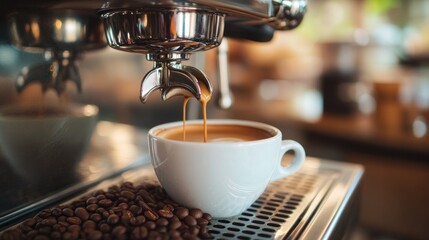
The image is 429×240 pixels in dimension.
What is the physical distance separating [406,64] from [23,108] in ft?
6.26

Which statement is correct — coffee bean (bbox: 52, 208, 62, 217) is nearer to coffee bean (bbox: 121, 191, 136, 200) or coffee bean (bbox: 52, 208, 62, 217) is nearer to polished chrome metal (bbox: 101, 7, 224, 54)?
coffee bean (bbox: 121, 191, 136, 200)

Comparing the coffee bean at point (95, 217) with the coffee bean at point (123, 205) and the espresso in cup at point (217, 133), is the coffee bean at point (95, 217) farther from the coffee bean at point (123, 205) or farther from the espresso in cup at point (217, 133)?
the espresso in cup at point (217, 133)

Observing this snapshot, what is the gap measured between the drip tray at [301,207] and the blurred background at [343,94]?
15 cm

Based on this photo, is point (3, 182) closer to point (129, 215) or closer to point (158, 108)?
point (129, 215)

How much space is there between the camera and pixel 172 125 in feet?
1.62

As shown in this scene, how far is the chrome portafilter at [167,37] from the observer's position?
0.36m

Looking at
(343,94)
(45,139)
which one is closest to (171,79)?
(45,139)

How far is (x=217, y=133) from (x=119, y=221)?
178 millimetres

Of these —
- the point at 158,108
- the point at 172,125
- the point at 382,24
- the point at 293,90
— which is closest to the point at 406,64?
the point at 382,24

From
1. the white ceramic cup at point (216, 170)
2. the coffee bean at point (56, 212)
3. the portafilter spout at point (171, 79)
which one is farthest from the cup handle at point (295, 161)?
the coffee bean at point (56, 212)

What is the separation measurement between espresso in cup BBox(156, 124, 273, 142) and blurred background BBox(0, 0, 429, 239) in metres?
0.16

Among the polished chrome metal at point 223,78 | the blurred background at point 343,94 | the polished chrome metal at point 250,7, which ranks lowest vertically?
the blurred background at point 343,94

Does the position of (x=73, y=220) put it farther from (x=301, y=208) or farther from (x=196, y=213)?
(x=301, y=208)

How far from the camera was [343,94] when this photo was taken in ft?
5.16
